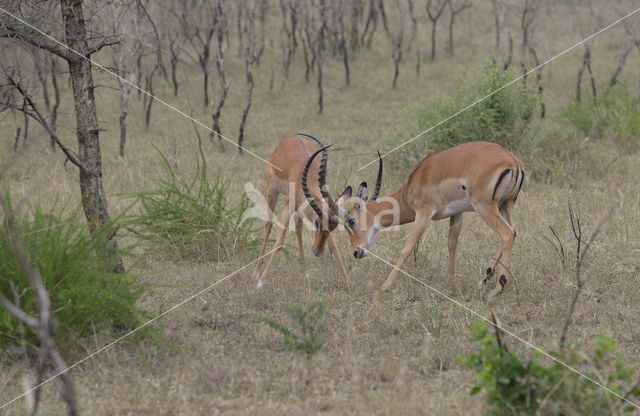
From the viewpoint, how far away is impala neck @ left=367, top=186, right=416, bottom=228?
6.11 meters

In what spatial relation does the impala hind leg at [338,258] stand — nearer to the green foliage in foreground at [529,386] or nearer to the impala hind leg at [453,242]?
the impala hind leg at [453,242]

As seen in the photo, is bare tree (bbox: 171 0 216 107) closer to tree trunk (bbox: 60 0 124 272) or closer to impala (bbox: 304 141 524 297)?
impala (bbox: 304 141 524 297)

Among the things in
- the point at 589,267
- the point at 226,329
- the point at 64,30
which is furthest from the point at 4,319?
the point at 589,267

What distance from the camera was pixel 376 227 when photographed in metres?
6.07

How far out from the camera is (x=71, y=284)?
435cm

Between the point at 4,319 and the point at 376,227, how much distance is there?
288 centimetres

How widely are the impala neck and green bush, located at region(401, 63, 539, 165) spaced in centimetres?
348

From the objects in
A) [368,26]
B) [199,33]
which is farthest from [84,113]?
[368,26]

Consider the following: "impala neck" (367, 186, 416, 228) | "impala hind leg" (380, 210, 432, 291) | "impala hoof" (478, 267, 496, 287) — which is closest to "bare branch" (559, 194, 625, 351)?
"impala hoof" (478, 267, 496, 287)

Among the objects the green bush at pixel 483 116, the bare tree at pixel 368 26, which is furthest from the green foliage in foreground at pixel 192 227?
the bare tree at pixel 368 26

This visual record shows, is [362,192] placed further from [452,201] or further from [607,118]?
[607,118]

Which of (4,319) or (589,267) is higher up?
(4,319)

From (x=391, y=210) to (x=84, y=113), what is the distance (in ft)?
7.69

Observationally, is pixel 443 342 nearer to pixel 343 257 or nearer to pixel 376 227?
pixel 376 227
